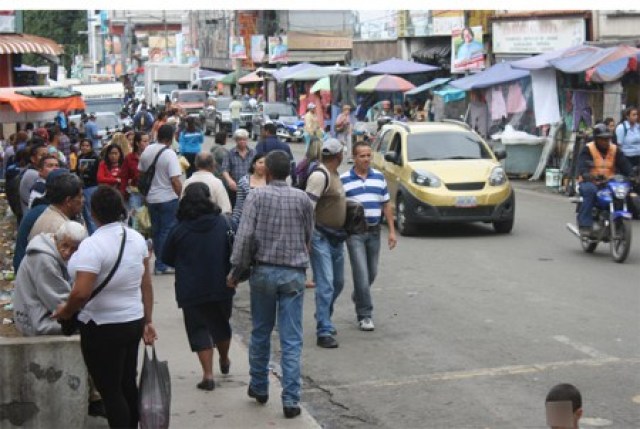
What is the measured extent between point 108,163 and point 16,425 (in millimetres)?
7786

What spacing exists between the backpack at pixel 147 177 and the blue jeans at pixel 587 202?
5528mm

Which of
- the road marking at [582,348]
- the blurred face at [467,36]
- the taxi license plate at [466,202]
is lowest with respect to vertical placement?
the road marking at [582,348]

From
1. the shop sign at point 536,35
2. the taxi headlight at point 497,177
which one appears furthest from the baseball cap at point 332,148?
the shop sign at point 536,35

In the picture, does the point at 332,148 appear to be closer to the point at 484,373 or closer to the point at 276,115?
the point at 484,373

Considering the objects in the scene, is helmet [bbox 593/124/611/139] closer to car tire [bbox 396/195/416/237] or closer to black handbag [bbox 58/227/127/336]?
car tire [bbox 396/195/416/237]

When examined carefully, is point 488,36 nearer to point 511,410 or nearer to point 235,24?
point 511,410

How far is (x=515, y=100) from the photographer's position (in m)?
28.8

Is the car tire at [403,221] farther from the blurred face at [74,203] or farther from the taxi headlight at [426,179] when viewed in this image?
the blurred face at [74,203]

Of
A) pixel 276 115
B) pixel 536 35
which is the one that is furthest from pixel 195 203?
pixel 276 115

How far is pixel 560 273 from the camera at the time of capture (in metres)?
13.6

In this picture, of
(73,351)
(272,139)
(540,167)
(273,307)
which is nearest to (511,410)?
(273,307)

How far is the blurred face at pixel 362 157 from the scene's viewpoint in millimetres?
10516
